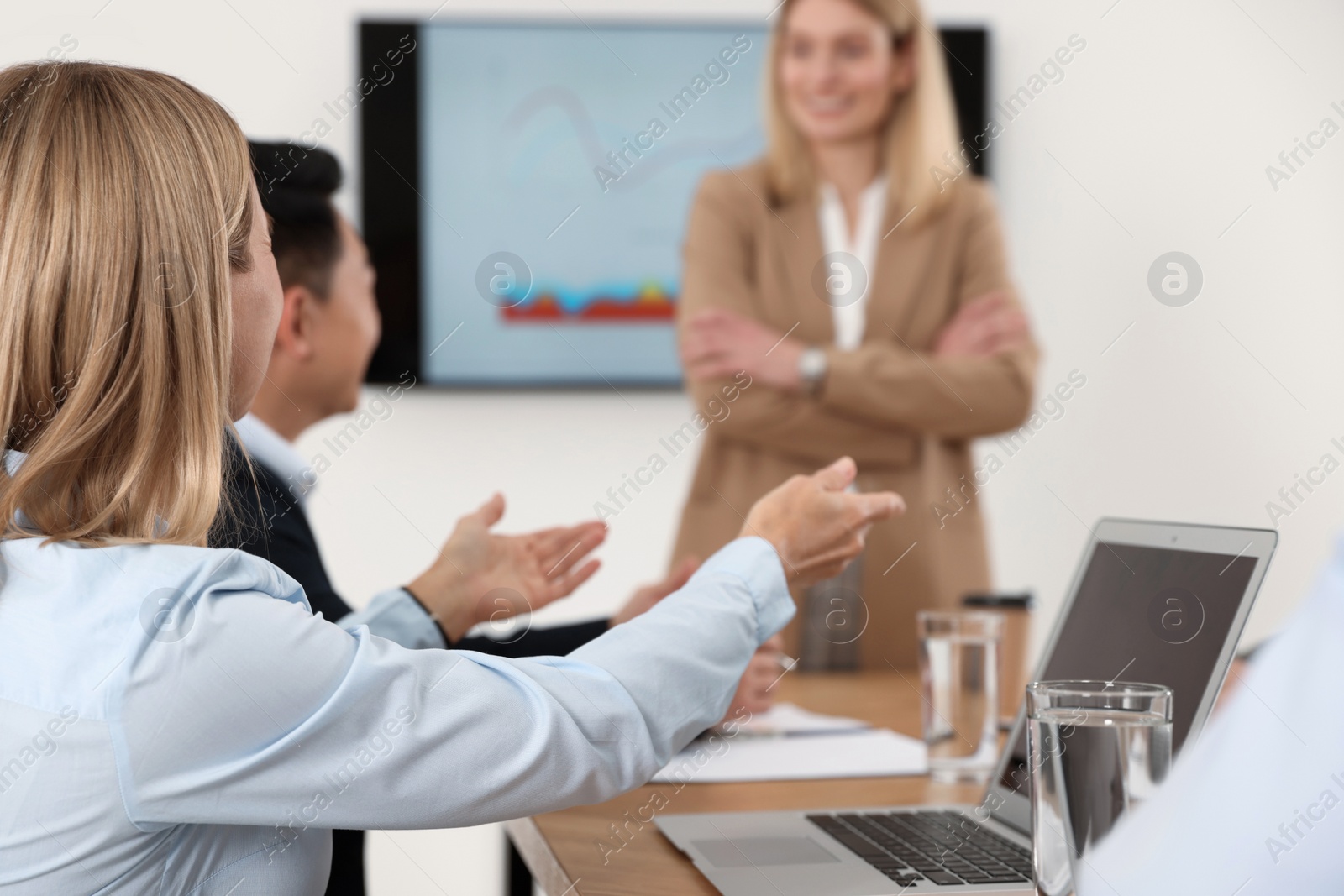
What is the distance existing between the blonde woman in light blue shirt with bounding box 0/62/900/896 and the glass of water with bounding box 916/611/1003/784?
1.35 feet

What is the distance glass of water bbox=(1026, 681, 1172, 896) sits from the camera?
634mm

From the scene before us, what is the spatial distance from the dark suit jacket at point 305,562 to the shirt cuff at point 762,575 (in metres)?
0.32

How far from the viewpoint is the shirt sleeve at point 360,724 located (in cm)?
64

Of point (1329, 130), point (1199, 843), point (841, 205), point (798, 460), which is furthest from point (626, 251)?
point (1199, 843)

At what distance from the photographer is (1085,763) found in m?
0.65

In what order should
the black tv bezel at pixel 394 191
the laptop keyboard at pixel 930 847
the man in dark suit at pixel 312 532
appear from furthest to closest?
the black tv bezel at pixel 394 191 < the man in dark suit at pixel 312 532 < the laptop keyboard at pixel 930 847

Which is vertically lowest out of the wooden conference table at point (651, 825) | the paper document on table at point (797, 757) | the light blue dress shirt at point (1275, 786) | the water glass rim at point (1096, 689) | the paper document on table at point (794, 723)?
the paper document on table at point (794, 723)

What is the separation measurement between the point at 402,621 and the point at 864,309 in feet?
4.18

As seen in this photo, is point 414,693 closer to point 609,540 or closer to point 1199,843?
point 1199,843

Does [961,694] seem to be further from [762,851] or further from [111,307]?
[111,307]

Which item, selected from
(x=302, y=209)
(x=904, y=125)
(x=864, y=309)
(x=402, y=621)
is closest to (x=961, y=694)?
(x=402, y=621)

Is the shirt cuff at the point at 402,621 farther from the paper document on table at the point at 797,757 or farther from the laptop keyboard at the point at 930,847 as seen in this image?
the laptop keyboard at the point at 930,847

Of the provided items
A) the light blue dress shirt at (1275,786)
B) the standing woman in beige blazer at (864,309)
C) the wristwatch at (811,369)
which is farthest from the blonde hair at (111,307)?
the wristwatch at (811,369)

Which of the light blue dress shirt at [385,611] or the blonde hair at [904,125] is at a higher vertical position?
the blonde hair at [904,125]
